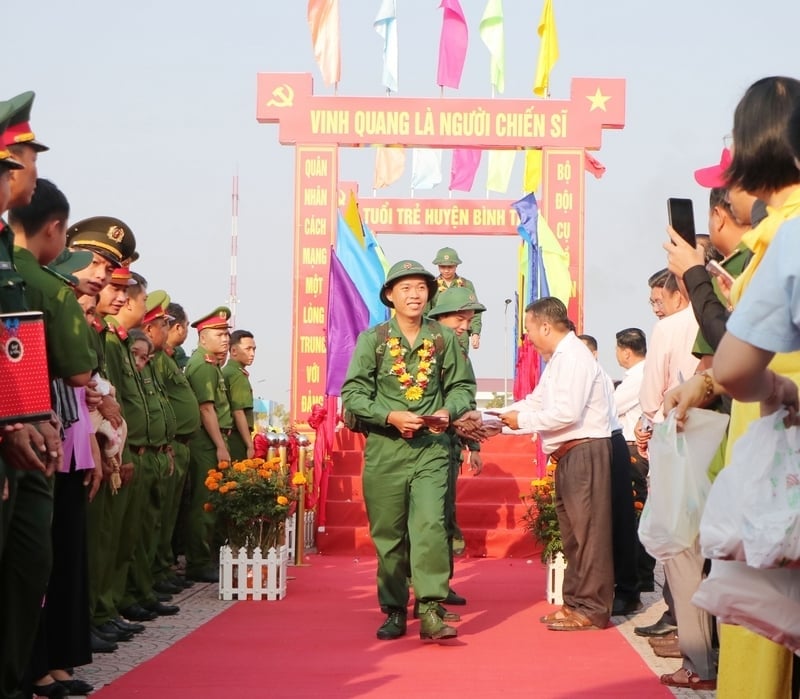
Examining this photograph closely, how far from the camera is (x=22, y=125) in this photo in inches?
172

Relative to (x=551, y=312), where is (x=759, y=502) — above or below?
below

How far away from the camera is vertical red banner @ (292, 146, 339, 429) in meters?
18.3

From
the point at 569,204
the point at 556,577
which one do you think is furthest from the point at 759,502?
the point at 569,204

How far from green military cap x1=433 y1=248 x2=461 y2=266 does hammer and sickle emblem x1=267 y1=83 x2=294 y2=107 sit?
4.48 m

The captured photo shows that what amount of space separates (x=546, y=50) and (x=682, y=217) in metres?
15.6

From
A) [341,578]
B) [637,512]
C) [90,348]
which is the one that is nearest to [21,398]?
[90,348]

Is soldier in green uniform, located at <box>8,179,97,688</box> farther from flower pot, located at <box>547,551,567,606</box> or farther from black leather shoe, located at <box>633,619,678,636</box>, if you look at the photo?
flower pot, located at <box>547,551,567,606</box>

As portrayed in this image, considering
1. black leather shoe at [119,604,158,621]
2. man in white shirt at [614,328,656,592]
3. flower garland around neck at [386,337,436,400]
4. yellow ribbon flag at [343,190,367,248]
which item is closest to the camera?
flower garland around neck at [386,337,436,400]

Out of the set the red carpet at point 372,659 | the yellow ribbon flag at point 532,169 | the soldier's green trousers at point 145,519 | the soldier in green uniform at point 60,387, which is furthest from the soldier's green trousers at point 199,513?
the yellow ribbon flag at point 532,169

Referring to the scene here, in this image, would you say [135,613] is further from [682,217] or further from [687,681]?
[682,217]

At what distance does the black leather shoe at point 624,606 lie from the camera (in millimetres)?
7961

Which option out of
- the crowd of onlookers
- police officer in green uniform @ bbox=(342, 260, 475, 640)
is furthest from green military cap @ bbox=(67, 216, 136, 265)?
police officer in green uniform @ bbox=(342, 260, 475, 640)

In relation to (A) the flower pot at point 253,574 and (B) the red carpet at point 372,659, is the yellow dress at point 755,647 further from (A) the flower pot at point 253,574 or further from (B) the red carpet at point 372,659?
(A) the flower pot at point 253,574

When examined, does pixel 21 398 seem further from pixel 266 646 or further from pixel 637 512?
pixel 637 512
